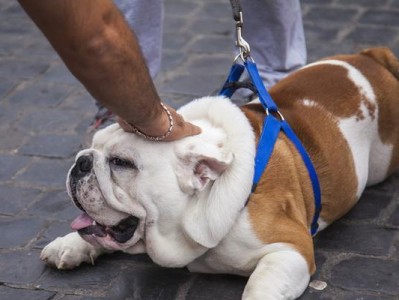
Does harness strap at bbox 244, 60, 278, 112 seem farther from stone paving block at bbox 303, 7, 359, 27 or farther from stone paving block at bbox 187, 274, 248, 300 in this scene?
stone paving block at bbox 303, 7, 359, 27

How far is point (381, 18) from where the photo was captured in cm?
623

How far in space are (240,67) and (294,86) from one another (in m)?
0.25

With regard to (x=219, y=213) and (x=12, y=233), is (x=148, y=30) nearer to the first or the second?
(x=12, y=233)

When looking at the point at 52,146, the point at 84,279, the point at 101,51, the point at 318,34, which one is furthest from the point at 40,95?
the point at 101,51

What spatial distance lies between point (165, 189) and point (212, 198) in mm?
176

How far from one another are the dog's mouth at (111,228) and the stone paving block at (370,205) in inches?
43.9

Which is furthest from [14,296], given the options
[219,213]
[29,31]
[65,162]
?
[29,31]

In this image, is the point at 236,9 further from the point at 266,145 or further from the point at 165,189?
the point at 165,189

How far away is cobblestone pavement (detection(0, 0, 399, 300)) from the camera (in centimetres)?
358

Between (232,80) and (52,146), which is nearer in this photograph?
(232,80)

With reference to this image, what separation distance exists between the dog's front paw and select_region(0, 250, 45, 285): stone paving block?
0.06 m

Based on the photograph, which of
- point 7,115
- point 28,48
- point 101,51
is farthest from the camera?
point 28,48

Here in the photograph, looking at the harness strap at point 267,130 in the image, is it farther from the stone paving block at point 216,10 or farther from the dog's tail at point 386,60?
the stone paving block at point 216,10

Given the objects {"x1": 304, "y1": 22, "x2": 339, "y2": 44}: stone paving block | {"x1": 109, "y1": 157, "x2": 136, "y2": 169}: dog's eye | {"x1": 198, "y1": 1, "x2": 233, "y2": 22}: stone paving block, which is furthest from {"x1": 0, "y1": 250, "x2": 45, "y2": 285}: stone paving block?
{"x1": 198, "y1": 1, "x2": 233, "y2": 22}: stone paving block
